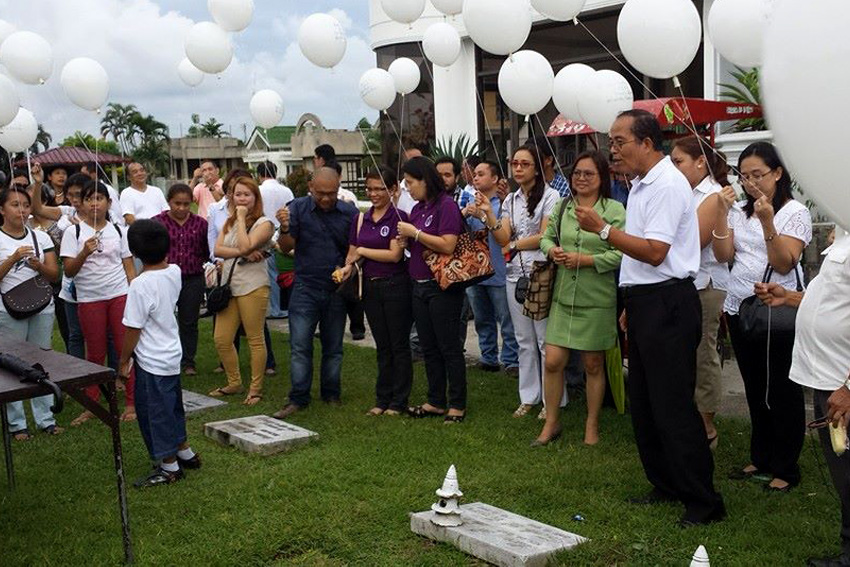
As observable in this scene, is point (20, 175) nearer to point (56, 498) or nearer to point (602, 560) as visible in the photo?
point (56, 498)

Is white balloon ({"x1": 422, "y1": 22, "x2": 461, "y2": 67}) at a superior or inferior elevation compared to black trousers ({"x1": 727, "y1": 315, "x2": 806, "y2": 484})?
superior

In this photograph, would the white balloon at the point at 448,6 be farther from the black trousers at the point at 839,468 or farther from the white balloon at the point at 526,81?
the black trousers at the point at 839,468

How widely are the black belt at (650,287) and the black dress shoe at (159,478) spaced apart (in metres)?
3.00

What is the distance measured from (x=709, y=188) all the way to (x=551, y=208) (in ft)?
5.02

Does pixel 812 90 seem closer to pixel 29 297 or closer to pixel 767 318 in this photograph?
pixel 767 318

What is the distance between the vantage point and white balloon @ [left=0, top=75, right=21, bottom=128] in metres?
7.16

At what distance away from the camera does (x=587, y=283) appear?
19.0 feet

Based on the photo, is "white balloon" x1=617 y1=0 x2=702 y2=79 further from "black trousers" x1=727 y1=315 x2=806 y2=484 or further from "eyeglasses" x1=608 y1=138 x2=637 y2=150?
"black trousers" x1=727 y1=315 x2=806 y2=484

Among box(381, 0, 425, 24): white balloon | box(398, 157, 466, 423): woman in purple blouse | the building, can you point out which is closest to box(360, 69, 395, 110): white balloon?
box(381, 0, 425, 24): white balloon

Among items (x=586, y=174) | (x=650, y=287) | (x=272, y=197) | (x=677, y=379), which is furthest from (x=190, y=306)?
(x=677, y=379)

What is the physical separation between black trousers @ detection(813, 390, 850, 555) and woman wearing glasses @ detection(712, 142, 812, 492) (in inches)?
39.7

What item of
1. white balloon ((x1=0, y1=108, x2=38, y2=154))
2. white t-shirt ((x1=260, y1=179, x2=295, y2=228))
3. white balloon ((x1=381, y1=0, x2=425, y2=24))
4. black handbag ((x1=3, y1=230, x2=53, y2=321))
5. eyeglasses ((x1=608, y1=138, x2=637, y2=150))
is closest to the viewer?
eyeglasses ((x1=608, y1=138, x2=637, y2=150))

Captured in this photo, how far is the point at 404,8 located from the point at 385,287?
2.61 metres

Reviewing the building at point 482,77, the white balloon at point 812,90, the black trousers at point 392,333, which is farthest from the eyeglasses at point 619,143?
the building at point 482,77
